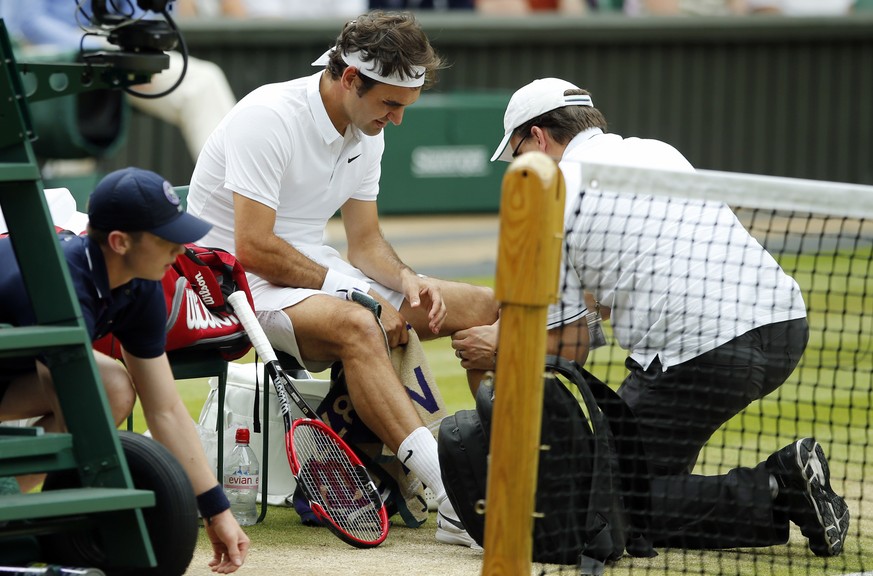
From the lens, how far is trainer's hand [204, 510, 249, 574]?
3.75 m

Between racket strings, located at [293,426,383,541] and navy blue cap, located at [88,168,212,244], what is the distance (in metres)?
1.10

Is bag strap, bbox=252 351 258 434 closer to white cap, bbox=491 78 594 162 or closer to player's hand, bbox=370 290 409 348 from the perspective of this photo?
player's hand, bbox=370 290 409 348

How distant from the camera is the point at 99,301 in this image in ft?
12.5

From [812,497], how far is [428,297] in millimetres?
A: 1628

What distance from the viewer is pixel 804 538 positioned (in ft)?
15.7

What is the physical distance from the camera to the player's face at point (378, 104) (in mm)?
5215

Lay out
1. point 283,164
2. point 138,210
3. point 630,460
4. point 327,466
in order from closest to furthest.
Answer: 1. point 138,210
2. point 630,460
3. point 327,466
4. point 283,164

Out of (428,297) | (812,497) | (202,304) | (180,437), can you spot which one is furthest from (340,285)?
(812,497)

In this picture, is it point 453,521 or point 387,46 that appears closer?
point 453,521

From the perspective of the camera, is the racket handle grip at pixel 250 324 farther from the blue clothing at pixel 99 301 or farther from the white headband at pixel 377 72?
the white headband at pixel 377 72

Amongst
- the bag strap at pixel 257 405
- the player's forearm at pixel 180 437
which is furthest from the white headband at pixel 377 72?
the player's forearm at pixel 180 437

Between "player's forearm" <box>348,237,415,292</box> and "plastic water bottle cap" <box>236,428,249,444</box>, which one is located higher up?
"player's forearm" <box>348,237,415,292</box>

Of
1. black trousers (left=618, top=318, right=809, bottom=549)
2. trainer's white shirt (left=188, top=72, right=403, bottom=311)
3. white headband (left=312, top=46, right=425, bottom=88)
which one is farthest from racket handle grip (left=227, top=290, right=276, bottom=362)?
black trousers (left=618, top=318, right=809, bottom=549)

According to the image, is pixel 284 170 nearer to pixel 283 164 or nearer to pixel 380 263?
pixel 283 164
